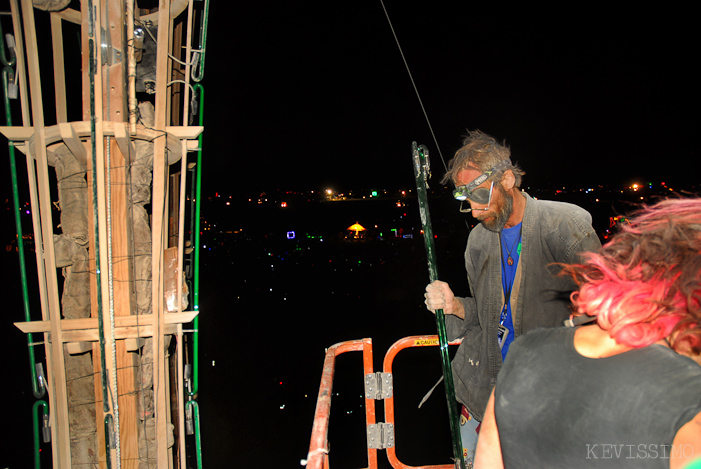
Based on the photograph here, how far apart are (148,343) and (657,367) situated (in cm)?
270

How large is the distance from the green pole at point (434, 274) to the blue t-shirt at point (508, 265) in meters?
0.48

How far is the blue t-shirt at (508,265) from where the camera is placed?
9.04ft

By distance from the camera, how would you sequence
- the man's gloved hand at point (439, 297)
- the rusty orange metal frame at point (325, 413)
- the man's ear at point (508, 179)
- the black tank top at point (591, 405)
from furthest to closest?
the man's ear at point (508, 179), the man's gloved hand at point (439, 297), the rusty orange metal frame at point (325, 413), the black tank top at point (591, 405)

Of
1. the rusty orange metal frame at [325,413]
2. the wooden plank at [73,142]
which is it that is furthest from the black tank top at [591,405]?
the wooden plank at [73,142]

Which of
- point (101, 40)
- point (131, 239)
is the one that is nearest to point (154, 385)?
point (131, 239)

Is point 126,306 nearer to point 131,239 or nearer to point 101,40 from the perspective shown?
point 131,239

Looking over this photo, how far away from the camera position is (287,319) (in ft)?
44.3

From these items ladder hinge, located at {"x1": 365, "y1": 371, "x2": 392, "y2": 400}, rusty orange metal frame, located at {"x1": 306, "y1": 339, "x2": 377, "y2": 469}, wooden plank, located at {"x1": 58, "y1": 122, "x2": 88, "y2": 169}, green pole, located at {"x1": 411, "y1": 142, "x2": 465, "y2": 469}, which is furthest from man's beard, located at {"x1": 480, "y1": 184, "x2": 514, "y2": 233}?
wooden plank, located at {"x1": 58, "y1": 122, "x2": 88, "y2": 169}

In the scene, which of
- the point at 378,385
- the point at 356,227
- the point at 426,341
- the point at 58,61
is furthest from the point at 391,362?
the point at 356,227

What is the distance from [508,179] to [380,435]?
2.34 m

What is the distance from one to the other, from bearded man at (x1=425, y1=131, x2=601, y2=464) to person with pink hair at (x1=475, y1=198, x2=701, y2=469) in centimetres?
143

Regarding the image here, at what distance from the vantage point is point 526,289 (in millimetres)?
2658

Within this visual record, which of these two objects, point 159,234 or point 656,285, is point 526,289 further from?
point 159,234

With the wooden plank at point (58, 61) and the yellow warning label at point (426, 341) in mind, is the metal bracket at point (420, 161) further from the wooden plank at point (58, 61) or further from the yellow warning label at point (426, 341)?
the wooden plank at point (58, 61)
